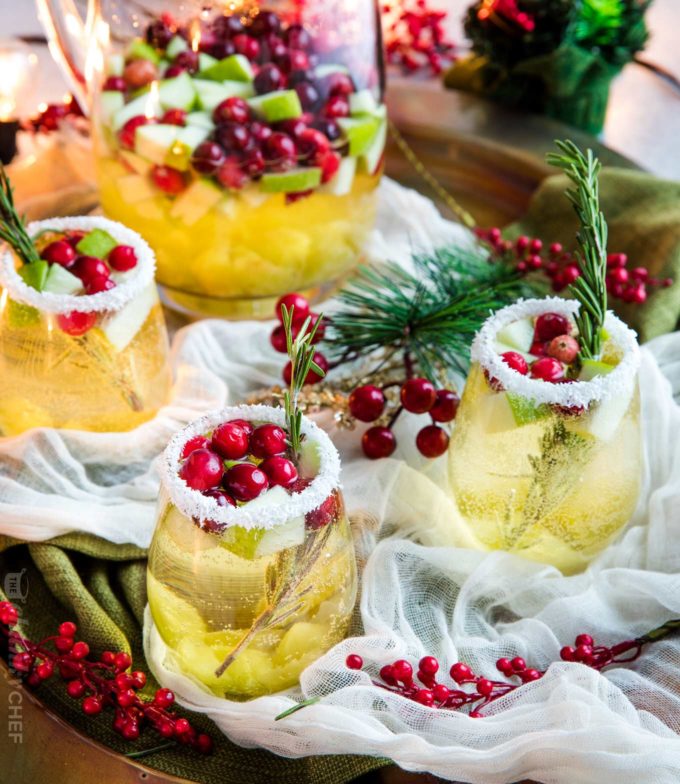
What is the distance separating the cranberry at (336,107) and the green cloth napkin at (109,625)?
1.54ft

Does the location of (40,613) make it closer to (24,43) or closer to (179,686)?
(179,686)

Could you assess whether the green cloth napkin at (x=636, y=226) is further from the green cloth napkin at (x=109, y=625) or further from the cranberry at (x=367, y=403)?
the green cloth napkin at (x=109, y=625)

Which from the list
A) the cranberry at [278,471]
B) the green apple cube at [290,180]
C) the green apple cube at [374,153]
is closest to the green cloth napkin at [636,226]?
the green apple cube at [374,153]

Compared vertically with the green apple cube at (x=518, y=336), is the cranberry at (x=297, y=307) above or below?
below

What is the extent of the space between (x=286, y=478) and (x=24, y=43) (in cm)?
112

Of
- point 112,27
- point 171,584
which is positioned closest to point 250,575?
point 171,584

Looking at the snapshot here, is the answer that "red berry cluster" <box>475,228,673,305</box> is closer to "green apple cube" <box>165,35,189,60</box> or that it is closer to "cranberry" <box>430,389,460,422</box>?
"cranberry" <box>430,389,460,422</box>

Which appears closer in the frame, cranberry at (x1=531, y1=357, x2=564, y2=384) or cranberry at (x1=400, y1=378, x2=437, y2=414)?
cranberry at (x1=531, y1=357, x2=564, y2=384)

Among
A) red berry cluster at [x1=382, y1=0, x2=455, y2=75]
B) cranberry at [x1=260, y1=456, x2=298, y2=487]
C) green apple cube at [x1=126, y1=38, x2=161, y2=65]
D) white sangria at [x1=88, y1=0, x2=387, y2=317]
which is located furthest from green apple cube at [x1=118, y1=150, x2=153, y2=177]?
red berry cluster at [x1=382, y1=0, x2=455, y2=75]

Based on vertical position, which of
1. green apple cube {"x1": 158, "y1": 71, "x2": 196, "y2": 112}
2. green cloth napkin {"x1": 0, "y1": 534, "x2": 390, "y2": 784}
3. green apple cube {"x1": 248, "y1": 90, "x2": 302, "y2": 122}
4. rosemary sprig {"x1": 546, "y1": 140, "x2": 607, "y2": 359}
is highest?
rosemary sprig {"x1": 546, "y1": 140, "x2": 607, "y2": 359}

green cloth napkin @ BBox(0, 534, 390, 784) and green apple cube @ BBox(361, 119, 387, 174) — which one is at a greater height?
green apple cube @ BBox(361, 119, 387, 174)

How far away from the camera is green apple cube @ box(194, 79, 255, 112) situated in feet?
3.34

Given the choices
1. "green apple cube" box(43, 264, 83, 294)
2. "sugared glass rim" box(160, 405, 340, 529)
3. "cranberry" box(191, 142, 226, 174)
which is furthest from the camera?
"cranberry" box(191, 142, 226, 174)

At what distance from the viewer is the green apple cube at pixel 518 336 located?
2.63 ft
